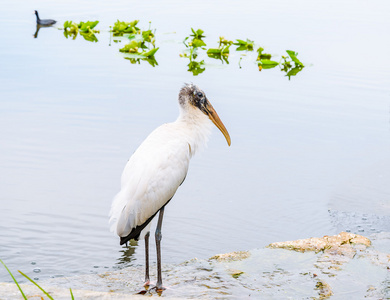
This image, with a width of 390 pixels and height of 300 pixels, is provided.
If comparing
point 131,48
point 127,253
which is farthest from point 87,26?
point 127,253

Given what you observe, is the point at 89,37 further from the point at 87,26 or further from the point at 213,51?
the point at 213,51

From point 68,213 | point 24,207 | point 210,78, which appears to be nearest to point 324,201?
point 68,213

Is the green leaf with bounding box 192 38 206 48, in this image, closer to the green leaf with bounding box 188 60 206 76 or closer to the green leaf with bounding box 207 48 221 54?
the green leaf with bounding box 207 48 221 54

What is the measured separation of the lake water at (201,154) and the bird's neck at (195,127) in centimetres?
128

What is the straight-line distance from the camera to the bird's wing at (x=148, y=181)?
202 inches

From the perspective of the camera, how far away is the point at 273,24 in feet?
64.1

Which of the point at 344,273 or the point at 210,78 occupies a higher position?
the point at 210,78

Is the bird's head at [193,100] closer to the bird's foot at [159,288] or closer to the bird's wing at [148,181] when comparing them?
the bird's wing at [148,181]

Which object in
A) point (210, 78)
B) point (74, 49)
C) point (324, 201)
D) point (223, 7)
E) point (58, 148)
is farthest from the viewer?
point (223, 7)

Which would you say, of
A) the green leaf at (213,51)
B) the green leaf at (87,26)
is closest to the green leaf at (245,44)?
the green leaf at (213,51)

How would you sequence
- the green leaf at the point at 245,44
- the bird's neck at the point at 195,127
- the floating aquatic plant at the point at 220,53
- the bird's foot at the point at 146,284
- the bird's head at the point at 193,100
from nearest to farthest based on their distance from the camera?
the bird's foot at the point at 146,284
the bird's neck at the point at 195,127
the bird's head at the point at 193,100
the floating aquatic plant at the point at 220,53
the green leaf at the point at 245,44

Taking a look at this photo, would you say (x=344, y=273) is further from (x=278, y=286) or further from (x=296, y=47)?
(x=296, y=47)

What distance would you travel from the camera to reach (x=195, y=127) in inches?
226

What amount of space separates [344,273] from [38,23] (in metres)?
15.3
